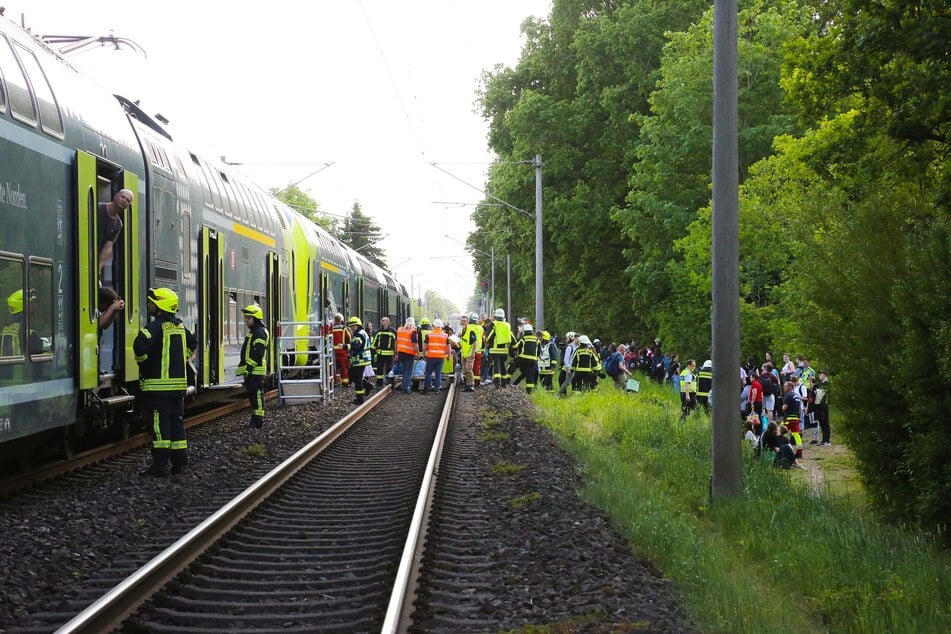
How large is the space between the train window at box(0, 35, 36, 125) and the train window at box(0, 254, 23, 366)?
1.25m

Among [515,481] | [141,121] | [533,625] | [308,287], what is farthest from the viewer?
[308,287]

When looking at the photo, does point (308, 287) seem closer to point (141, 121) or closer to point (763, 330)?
point (141, 121)

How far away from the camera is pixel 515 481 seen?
1133 centimetres

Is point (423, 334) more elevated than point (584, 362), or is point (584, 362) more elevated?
point (423, 334)

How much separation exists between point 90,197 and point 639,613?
6.86m

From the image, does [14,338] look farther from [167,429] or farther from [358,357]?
[358,357]

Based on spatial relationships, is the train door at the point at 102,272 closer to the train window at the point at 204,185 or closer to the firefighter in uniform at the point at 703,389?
the train window at the point at 204,185

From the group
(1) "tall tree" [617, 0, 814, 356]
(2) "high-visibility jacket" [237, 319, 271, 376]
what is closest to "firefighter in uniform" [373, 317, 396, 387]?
(1) "tall tree" [617, 0, 814, 356]

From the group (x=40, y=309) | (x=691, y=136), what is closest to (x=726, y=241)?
(x=40, y=309)

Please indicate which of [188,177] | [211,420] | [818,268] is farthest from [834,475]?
[188,177]

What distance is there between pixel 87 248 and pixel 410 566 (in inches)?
202

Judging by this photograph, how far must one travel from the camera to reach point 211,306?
50.3 ft

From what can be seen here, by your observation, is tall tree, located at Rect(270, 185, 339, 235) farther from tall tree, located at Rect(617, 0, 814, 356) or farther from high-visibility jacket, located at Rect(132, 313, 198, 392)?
high-visibility jacket, located at Rect(132, 313, 198, 392)

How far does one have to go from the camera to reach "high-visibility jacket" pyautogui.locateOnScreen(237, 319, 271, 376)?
15.5 metres
